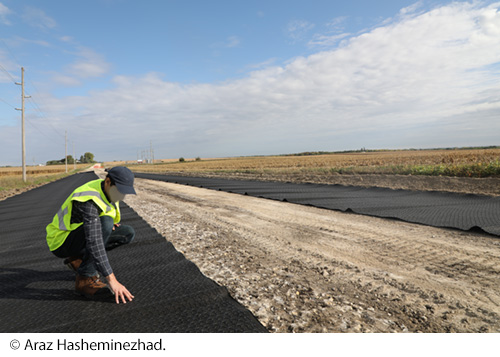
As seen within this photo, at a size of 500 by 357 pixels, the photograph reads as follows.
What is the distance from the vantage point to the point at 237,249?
3.77 meters

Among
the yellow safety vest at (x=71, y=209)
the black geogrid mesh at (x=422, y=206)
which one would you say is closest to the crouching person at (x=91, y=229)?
the yellow safety vest at (x=71, y=209)

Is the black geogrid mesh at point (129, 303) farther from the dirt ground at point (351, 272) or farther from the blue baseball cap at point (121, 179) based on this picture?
the blue baseball cap at point (121, 179)

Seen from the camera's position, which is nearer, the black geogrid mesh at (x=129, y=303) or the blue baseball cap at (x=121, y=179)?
the black geogrid mesh at (x=129, y=303)

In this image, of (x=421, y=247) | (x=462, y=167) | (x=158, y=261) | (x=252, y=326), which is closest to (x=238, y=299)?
(x=252, y=326)

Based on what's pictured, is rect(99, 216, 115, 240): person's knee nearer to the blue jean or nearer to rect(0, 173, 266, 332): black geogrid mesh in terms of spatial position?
the blue jean

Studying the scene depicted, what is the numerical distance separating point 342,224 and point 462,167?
34.1 ft

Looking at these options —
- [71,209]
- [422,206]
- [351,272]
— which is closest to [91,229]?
[71,209]

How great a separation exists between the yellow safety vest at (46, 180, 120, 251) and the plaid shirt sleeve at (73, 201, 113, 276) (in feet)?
0.18

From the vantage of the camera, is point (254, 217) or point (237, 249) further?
point (254, 217)

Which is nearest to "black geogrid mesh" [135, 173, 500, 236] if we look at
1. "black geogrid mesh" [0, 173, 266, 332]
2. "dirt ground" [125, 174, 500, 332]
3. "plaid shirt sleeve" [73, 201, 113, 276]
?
"dirt ground" [125, 174, 500, 332]

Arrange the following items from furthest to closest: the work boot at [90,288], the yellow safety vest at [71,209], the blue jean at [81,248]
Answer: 1. the work boot at [90,288]
2. the blue jean at [81,248]
3. the yellow safety vest at [71,209]

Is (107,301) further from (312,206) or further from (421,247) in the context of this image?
(312,206)

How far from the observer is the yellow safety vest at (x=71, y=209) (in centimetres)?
206

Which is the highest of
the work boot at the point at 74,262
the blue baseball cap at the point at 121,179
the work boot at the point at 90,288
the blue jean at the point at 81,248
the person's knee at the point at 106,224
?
the blue baseball cap at the point at 121,179
